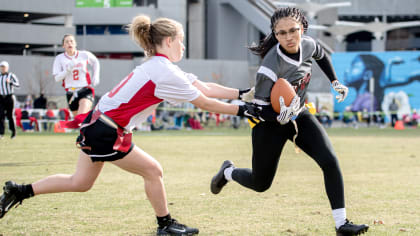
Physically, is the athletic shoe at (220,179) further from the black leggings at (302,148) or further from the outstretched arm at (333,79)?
the outstretched arm at (333,79)

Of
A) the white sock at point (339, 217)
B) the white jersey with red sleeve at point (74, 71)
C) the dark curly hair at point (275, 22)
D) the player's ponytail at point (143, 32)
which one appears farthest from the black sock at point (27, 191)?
the white jersey with red sleeve at point (74, 71)

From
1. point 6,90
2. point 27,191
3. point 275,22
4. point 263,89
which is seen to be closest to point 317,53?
point 275,22

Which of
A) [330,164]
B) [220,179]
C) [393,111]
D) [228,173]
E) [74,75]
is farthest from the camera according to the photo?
[393,111]

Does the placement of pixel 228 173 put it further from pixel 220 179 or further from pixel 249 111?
pixel 249 111

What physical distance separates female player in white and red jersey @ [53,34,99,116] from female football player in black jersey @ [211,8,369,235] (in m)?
7.41

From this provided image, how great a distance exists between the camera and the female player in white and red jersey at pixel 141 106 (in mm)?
4992

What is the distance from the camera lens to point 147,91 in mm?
5000

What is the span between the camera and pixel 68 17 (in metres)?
48.1

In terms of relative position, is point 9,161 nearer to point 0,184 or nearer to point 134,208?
point 0,184

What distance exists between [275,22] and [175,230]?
7.07ft

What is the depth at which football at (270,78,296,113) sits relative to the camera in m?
5.12

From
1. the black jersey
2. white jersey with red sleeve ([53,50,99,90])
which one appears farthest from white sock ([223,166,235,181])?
white jersey with red sleeve ([53,50,99,90])

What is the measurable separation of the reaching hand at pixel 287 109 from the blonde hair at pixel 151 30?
113 cm

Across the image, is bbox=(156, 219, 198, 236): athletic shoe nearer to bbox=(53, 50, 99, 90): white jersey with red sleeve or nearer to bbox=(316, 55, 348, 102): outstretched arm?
bbox=(316, 55, 348, 102): outstretched arm
